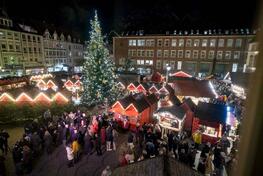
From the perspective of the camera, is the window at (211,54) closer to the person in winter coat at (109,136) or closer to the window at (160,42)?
the window at (160,42)

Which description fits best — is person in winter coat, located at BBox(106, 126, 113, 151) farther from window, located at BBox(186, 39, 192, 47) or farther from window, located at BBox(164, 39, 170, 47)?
window, located at BBox(164, 39, 170, 47)

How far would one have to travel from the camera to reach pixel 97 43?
62.9ft

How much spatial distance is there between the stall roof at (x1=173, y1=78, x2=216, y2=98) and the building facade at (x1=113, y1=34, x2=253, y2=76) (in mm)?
25776

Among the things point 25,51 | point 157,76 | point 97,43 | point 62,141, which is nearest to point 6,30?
point 25,51

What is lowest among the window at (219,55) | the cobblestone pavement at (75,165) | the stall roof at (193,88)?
the cobblestone pavement at (75,165)

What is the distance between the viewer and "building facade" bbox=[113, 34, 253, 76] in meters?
40.3

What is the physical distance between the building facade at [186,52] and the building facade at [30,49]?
576 inches

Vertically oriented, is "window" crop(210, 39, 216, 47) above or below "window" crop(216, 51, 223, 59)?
above

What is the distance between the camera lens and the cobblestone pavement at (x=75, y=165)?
9.62m

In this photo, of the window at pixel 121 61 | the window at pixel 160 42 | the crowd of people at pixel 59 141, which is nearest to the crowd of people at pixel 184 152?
the crowd of people at pixel 59 141

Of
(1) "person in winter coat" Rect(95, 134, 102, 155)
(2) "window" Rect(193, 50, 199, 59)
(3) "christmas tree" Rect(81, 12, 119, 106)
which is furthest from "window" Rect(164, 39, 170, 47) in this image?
(1) "person in winter coat" Rect(95, 134, 102, 155)

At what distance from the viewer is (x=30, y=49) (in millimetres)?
40875

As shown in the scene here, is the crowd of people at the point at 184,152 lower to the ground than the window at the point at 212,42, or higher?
lower

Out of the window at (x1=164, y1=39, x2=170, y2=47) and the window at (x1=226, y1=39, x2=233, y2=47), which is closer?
the window at (x1=226, y1=39, x2=233, y2=47)
